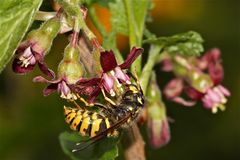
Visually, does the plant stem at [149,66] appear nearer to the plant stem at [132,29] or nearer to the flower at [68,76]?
the plant stem at [132,29]

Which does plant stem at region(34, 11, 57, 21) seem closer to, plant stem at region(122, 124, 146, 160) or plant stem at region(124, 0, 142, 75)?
plant stem at region(124, 0, 142, 75)

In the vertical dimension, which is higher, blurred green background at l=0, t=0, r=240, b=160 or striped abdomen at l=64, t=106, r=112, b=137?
striped abdomen at l=64, t=106, r=112, b=137

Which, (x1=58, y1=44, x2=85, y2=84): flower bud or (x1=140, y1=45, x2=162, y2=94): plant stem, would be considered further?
(x1=140, y1=45, x2=162, y2=94): plant stem

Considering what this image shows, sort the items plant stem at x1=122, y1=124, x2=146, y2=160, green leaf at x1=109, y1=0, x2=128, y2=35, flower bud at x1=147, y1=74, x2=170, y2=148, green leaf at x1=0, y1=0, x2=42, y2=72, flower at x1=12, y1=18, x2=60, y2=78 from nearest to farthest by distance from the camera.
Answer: green leaf at x1=0, y1=0, x2=42, y2=72 → flower at x1=12, y1=18, x2=60, y2=78 → plant stem at x1=122, y1=124, x2=146, y2=160 → green leaf at x1=109, y1=0, x2=128, y2=35 → flower bud at x1=147, y1=74, x2=170, y2=148

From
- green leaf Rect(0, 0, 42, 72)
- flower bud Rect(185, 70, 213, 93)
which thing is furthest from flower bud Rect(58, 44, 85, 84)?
flower bud Rect(185, 70, 213, 93)

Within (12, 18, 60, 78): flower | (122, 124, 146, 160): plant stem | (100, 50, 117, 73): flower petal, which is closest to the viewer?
(100, 50, 117, 73): flower petal

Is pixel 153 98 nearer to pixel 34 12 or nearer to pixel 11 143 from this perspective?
pixel 34 12

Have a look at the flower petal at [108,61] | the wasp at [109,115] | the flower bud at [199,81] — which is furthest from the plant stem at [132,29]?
the flower bud at [199,81]

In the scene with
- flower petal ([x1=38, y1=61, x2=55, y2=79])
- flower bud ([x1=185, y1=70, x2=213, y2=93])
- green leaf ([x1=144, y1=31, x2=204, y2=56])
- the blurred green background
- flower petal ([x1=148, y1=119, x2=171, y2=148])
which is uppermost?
flower petal ([x1=38, y1=61, x2=55, y2=79])
